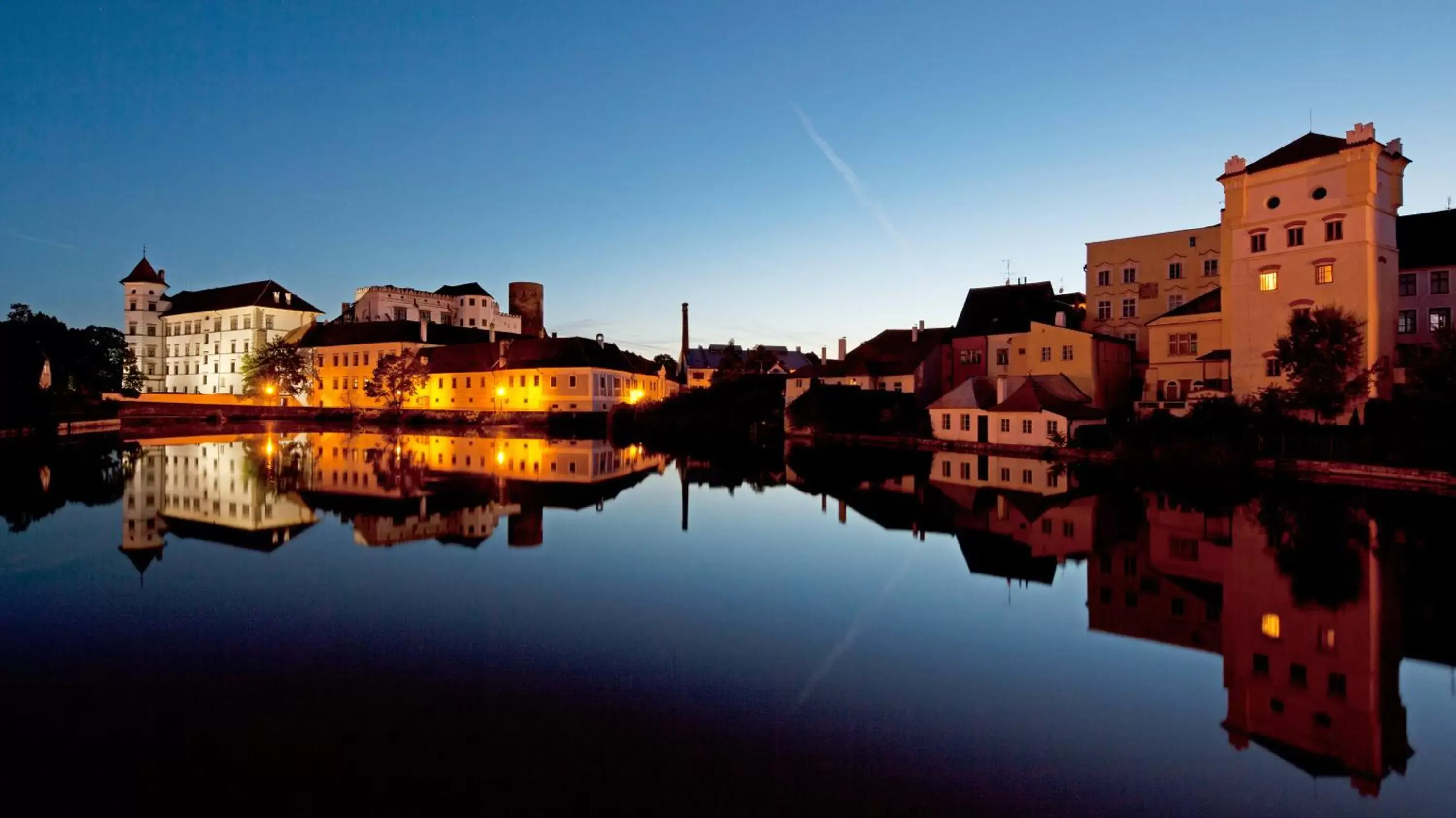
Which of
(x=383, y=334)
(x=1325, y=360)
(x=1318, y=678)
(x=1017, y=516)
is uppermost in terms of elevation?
(x=383, y=334)

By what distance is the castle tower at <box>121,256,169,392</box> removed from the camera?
80.9 meters

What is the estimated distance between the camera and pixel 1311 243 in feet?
83.8

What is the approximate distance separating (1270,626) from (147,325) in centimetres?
9933

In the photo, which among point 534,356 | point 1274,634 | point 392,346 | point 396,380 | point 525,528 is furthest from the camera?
point 392,346

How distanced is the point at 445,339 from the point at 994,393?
50.6 m

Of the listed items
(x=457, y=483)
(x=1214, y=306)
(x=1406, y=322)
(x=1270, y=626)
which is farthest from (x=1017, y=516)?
(x=1406, y=322)

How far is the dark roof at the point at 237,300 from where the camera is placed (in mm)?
75500

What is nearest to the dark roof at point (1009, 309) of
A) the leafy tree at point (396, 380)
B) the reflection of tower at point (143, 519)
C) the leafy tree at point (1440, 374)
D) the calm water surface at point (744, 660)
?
the leafy tree at point (1440, 374)

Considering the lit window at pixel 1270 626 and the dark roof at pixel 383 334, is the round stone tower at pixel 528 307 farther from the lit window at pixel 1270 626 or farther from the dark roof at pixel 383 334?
the lit window at pixel 1270 626

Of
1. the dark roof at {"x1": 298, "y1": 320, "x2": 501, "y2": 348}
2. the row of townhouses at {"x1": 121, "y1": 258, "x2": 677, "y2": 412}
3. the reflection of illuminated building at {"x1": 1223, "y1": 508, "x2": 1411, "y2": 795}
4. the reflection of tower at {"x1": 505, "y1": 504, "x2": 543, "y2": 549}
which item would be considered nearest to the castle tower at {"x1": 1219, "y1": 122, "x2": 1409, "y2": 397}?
the reflection of illuminated building at {"x1": 1223, "y1": 508, "x2": 1411, "y2": 795}

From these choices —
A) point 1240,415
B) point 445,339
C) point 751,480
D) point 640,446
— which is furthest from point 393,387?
point 1240,415

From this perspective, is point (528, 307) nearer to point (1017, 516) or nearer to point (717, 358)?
point (717, 358)

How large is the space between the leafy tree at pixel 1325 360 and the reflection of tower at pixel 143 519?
2909cm

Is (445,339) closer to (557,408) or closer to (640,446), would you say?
(557,408)
